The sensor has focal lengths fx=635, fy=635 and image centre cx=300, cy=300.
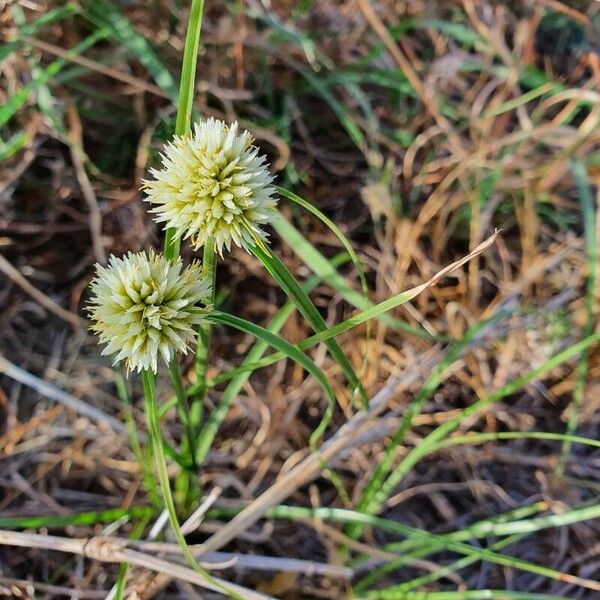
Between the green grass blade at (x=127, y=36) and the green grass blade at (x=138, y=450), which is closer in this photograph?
the green grass blade at (x=138, y=450)

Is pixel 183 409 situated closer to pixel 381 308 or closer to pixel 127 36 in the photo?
pixel 381 308

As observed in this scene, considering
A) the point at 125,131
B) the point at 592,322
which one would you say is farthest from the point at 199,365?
the point at 592,322

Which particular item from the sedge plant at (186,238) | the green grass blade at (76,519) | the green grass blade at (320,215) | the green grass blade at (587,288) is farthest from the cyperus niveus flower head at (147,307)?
the green grass blade at (587,288)

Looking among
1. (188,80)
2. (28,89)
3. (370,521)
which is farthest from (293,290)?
(28,89)

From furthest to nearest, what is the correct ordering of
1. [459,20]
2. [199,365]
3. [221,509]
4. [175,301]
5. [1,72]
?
[459,20], [1,72], [221,509], [199,365], [175,301]

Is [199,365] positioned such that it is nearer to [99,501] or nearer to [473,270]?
[99,501]

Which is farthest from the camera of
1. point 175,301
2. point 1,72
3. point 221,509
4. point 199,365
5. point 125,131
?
point 125,131

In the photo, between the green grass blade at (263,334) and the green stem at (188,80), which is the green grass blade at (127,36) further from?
the green grass blade at (263,334)
